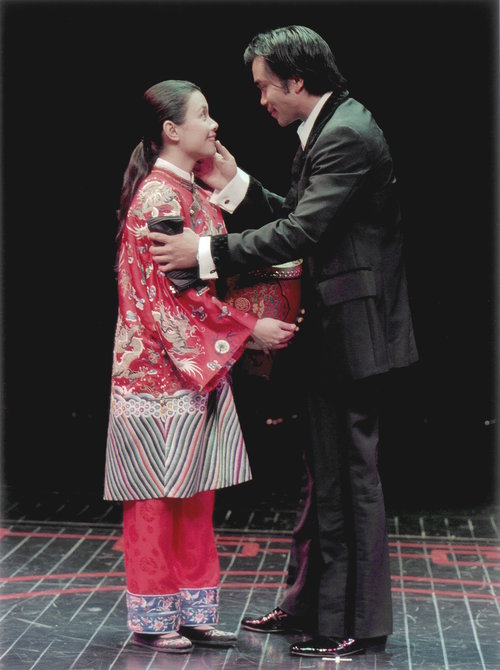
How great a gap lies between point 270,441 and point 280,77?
346 centimetres

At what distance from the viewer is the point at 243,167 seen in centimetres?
655

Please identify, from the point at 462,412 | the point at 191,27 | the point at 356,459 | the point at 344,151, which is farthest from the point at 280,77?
the point at 462,412

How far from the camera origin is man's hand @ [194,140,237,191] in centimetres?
423

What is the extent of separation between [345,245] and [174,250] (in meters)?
0.52

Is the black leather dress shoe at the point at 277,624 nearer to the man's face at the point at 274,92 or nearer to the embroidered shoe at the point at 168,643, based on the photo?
the embroidered shoe at the point at 168,643

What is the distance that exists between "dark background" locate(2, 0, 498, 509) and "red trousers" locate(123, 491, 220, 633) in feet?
7.37

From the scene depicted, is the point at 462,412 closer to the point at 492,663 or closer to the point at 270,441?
the point at 270,441

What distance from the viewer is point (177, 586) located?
4.06 m

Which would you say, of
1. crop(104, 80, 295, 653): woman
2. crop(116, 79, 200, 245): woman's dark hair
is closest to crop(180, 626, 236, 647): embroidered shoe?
crop(104, 80, 295, 653): woman

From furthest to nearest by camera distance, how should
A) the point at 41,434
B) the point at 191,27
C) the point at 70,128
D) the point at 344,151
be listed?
1. the point at 41,434
2. the point at 70,128
3. the point at 191,27
4. the point at 344,151

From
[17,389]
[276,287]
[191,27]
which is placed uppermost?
[191,27]

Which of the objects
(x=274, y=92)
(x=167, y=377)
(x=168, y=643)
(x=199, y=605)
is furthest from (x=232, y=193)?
(x=168, y=643)

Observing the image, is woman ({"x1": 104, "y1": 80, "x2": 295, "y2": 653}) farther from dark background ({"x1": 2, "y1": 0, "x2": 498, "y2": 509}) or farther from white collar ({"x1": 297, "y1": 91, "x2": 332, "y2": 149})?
dark background ({"x1": 2, "y1": 0, "x2": 498, "y2": 509})

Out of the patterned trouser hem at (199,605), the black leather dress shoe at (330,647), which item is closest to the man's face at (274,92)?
the patterned trouser hem at (199,605)
